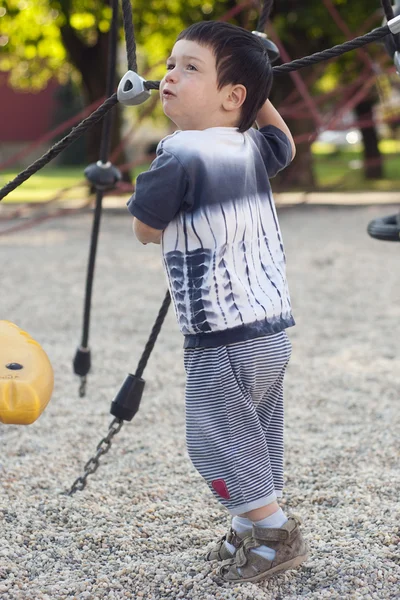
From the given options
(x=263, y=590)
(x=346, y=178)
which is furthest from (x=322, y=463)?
(x=346, y=178)

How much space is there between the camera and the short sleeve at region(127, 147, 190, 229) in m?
1.64

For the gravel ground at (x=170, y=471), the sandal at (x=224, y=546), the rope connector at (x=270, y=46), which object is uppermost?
the rope connector at (x=270, y=46)

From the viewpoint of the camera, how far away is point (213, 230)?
1.70 meters

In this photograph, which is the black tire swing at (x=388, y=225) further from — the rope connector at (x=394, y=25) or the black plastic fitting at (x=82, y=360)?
the black plastic fitting at (x=82, y=360)

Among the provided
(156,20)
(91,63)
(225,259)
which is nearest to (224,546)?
(225,259)

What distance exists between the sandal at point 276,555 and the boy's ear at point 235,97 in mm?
870

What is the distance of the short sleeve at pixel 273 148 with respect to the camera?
1.86 m

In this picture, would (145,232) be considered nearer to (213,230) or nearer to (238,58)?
(213,230)

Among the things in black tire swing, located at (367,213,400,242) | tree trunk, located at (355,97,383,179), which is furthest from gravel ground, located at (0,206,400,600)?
tree trunk, located at (355,97,383,179)

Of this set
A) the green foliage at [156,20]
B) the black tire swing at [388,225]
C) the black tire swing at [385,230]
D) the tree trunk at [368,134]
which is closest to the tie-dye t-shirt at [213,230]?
the black tire swing at [388,225]

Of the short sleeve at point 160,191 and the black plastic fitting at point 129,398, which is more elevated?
the short sleeve at point 160,191

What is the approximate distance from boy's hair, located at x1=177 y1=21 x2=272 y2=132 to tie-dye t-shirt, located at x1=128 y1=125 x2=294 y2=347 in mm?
85

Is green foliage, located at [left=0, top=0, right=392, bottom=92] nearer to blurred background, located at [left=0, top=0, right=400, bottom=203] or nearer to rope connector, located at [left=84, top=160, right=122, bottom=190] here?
blurred background, located at [left=0, top=0, right=400, bottom=203]

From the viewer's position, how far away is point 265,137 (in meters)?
1.90
